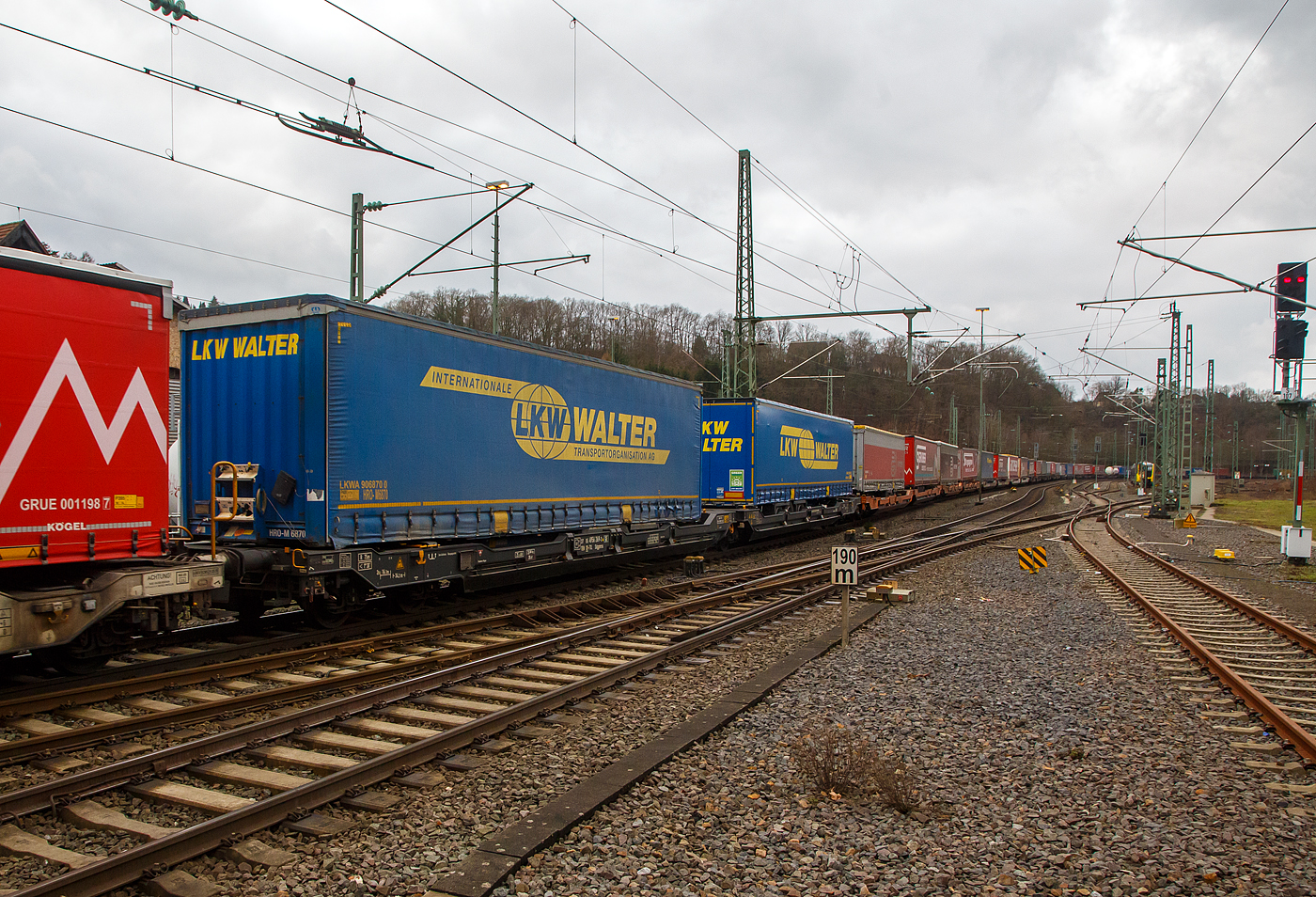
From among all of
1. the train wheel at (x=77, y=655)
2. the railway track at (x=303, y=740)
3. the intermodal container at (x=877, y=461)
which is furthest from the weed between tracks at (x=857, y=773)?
the intermodal container at (x=877, y=461)

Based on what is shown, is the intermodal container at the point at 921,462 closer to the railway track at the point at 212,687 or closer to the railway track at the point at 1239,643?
the railway track at the point at 1239,643

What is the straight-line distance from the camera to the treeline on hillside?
36062mm

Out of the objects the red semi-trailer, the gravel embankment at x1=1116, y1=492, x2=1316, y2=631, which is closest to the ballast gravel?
the red semi-trailer

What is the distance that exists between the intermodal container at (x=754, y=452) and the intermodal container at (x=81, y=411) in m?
13.3

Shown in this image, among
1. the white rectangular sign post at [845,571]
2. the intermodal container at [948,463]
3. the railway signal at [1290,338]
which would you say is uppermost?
the railway signal at [1290,338]

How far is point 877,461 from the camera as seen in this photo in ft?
99.2

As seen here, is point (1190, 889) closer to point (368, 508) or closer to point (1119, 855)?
point (1119, 855)

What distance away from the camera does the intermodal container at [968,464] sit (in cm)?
4813

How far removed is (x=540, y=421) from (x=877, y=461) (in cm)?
2098

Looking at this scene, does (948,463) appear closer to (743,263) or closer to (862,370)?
(862,370)

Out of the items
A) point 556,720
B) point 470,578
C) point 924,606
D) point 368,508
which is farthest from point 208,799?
point 924,606

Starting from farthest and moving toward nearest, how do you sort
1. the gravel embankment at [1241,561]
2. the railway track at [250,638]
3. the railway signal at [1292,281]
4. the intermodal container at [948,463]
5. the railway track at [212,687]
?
the intermodal container at [948,463]
the railway signal at [1292,281]
the gravel embankment at [1241,561]
the railway track at [250,638]
the railway track at [212,687]

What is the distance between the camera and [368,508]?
356 inches

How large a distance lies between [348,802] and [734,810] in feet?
7.33
